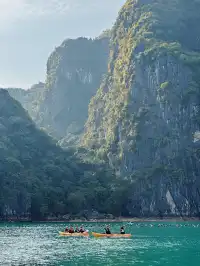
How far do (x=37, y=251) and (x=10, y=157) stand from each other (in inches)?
5180

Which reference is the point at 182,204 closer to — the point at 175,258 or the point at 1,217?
the point at 1,217

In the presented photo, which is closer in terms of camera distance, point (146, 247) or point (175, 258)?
point (175, 258)

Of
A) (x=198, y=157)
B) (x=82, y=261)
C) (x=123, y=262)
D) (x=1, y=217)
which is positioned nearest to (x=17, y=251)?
(x=82, y=261)

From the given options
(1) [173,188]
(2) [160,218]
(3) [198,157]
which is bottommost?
(2) [160,218]

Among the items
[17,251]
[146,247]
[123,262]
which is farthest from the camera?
[146,247]

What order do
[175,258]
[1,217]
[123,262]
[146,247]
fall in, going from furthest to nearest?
[1,217]
[146,247]
[175,258]
[123,262]

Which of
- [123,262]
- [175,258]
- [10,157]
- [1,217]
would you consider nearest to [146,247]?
[175,258]

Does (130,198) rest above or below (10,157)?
below

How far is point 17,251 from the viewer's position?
70188 millimetres

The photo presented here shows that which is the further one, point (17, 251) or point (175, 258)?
point (17, 251)

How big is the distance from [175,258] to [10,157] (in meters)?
143

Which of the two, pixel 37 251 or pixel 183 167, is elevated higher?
pixel 183 167

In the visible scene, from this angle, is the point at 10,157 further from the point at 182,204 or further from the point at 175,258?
the point at 175,258

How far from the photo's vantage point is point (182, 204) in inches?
7407
